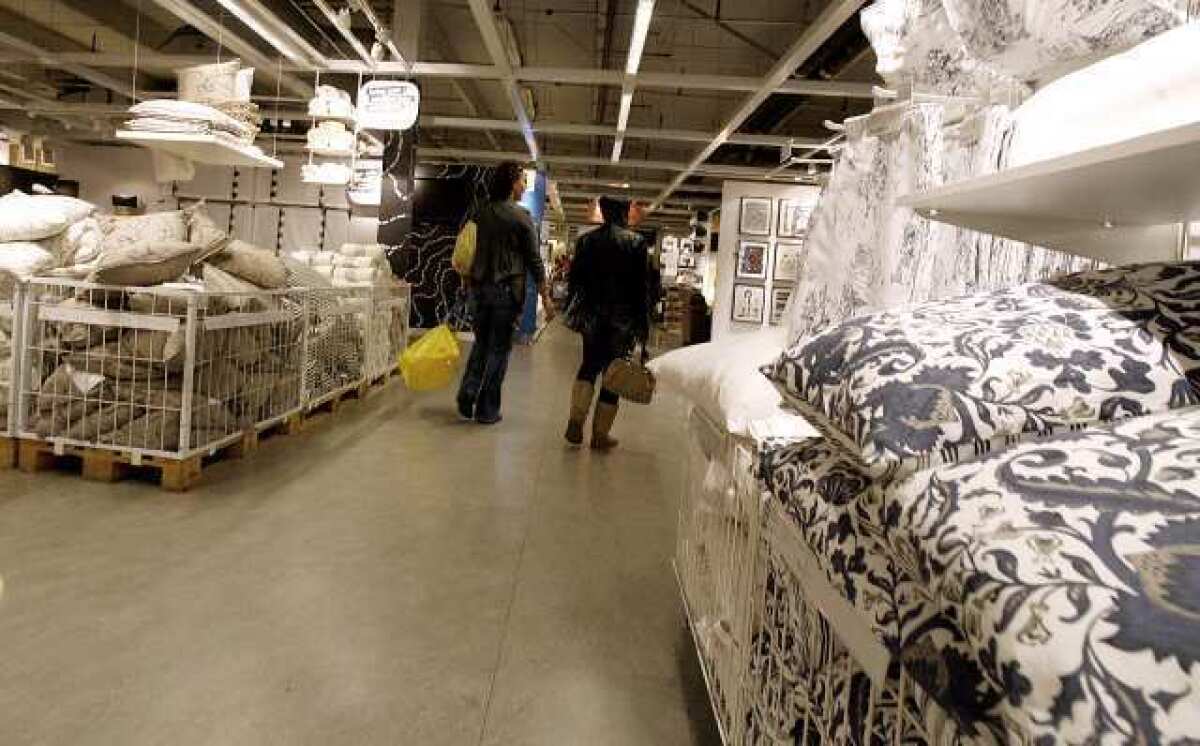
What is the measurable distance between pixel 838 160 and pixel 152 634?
7.12ft

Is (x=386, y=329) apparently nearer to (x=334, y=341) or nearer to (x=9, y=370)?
(x=334, y=341)

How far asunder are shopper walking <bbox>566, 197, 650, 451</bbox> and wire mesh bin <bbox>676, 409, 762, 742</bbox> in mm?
2721

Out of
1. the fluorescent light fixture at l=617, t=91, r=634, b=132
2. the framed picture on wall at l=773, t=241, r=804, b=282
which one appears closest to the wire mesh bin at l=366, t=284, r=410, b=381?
the fluorescent light fixture at l=617, t=91, r=634, b=132

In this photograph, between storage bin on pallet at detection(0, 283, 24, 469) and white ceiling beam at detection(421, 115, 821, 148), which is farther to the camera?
white ceiling beam at detection(421, 115, 821, 148)

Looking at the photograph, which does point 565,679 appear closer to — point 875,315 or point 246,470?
point 875,315

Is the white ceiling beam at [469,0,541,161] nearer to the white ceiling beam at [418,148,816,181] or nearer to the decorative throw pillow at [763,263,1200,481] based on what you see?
the white ceiling beam at [418,148,816,181]

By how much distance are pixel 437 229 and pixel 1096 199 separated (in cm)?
1188

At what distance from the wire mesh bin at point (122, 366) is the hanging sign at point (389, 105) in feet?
12.6

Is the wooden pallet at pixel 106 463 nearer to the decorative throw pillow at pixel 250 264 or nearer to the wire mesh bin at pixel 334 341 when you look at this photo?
the decorative throw pillow at pixel 250 264

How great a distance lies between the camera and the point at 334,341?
565 cm

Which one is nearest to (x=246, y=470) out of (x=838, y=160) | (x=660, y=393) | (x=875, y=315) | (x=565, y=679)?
(x=565, y=679)

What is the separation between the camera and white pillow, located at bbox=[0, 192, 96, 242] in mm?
3697

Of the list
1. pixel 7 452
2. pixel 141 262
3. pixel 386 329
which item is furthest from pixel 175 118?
pixel 386 329

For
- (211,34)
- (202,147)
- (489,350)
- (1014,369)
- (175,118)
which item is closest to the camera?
(1014,369)
